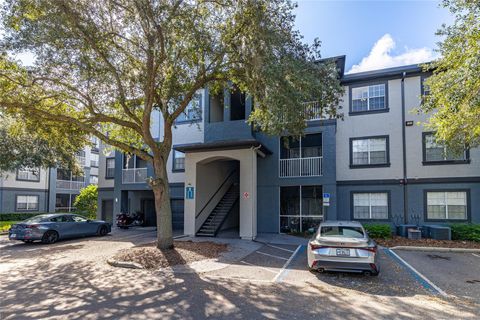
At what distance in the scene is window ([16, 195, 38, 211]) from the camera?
27.9 metres

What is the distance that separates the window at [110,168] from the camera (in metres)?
22.6

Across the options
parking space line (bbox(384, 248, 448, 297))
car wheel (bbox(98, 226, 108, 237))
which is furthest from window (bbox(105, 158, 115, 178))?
parking space line (bbox(384, 248, 448, 297))

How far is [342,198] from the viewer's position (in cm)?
1655

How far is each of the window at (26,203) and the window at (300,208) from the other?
25.3m

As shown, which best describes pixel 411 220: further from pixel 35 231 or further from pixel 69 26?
pixel 35 231

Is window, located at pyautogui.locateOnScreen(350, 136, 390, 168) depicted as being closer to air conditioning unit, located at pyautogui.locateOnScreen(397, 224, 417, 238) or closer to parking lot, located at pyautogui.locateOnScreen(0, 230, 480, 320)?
air conditioning unit, located at pyautogui.locateOnScreen(397, 224, 417, 238)

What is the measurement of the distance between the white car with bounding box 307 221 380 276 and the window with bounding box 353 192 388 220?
871 centimetres

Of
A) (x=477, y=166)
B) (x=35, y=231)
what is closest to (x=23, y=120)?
(x=35, y=231)

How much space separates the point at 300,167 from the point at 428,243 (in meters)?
6.80

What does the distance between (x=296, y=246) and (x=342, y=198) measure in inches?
203

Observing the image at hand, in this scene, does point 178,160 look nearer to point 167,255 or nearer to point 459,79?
point 167,255

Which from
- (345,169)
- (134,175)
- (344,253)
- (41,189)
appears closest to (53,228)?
(134,175)

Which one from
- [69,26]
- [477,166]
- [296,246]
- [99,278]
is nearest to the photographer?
[99,278]

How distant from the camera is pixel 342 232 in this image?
27.0ft
